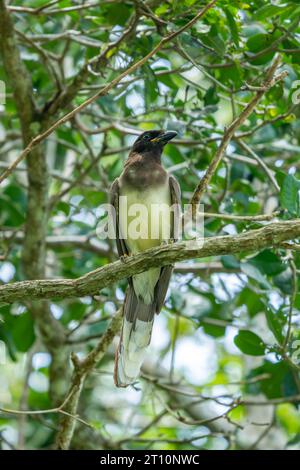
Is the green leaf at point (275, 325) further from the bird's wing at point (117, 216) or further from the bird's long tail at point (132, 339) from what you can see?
the bird's wing at point (117, 216)

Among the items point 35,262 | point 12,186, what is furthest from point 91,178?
point 35,262

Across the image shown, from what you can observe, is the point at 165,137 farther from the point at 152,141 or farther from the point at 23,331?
the point at 23,331

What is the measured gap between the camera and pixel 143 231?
5.34 metres

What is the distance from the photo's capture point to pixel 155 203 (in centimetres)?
529

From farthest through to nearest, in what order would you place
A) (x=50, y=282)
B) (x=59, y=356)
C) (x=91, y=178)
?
(x=91, y=178), (x=59, y=356), (x=50, y=282)

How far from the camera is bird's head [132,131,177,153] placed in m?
5.69

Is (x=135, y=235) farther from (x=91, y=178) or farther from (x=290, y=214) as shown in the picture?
(x=91, y=178)

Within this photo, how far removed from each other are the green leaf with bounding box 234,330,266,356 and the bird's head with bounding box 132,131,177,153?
1.51 m

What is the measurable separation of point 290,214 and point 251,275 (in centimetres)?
70

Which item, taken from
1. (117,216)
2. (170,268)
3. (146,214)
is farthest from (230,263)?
(117,216)

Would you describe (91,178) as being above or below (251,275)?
above

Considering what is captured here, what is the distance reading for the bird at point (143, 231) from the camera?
17.3 feet

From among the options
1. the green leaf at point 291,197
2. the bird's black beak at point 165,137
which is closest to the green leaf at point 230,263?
the bird's black beak at point 165,137

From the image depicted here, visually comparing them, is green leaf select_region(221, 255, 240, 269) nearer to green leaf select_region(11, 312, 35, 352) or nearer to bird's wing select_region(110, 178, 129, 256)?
bird's wing select_region(110, 178, 129, 256)
